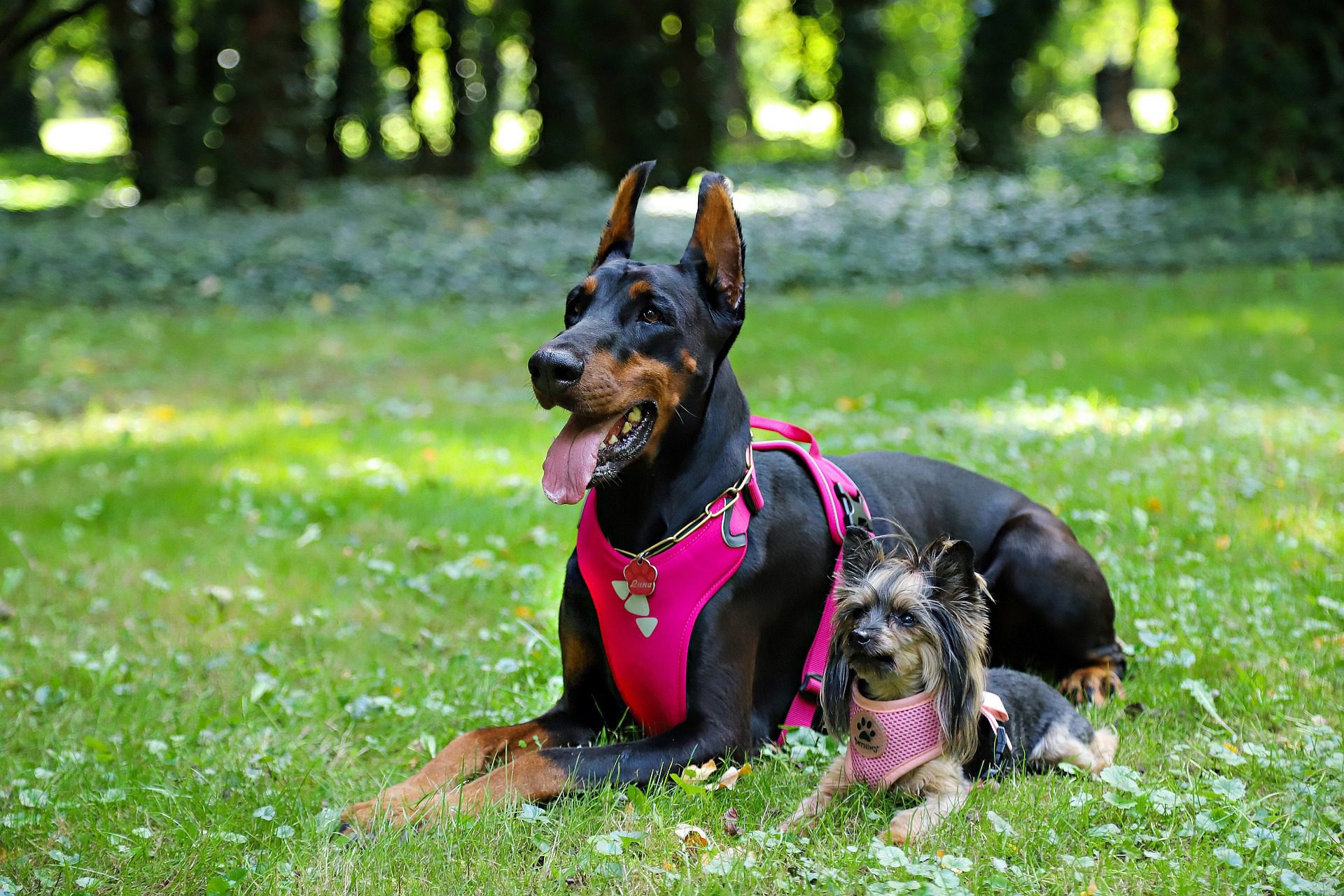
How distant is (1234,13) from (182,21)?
2736 centimetres

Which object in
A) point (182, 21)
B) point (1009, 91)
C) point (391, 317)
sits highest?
point (182, 21)

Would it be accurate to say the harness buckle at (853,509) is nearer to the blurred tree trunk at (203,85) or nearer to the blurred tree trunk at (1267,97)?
the blurred tree trunk at (1267,97)

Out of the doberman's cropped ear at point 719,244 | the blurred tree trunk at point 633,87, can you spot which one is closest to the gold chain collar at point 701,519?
the doberman's cropped ear at point 719,244

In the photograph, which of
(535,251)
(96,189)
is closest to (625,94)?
(535,251)

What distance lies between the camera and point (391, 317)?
15.8 m

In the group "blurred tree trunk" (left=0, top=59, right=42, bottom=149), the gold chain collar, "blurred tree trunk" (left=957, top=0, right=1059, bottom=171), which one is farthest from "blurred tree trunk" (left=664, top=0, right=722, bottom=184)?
"blurred tree trunk" (left=0, top=59, right=42, bottom=149)

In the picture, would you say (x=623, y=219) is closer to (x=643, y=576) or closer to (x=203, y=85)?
(x=643, y=576)

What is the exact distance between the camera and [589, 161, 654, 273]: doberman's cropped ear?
404cm

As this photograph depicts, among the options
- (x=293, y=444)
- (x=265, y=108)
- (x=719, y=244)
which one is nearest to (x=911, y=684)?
(x=719, y=244)

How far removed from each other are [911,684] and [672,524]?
0.88 m

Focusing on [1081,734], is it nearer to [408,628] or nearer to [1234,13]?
[408,628]

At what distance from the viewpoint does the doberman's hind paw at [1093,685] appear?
4.43 metres

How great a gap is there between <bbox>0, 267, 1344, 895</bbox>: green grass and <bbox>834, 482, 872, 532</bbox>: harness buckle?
83cm

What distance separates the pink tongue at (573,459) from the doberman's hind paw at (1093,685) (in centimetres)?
215
